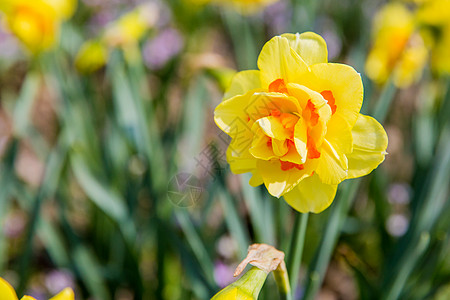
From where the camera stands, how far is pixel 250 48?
65.1 inches

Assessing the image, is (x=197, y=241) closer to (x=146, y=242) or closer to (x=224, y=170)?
(x=224, y=170)

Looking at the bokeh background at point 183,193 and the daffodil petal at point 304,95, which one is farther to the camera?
the bokeh background at point 183,193

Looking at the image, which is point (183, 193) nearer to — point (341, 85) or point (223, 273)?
point (223, 273)

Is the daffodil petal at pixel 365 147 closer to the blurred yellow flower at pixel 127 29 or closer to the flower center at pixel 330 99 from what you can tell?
the flower center at pixel 330 99

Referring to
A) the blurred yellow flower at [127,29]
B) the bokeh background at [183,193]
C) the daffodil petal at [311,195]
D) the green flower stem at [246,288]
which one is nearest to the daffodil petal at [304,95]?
the daffodil petal at [311,195]

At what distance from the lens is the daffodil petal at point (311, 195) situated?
0.57 meters

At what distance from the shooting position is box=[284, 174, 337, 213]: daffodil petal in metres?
0.57

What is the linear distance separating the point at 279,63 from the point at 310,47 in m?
0.06

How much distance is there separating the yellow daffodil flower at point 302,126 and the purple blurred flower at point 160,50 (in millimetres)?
1614

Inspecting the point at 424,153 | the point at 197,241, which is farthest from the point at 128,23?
the point at 424,153

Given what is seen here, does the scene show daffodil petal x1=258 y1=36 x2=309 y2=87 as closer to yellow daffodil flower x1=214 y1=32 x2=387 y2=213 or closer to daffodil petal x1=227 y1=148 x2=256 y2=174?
yellow daffodil flower x1=214 y1=32 x2=387 y2=213

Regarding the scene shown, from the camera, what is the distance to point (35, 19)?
4.40 feet

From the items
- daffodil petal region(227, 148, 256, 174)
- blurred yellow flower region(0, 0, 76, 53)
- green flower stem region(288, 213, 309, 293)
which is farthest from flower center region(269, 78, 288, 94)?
blurred yellow flower region(0, 0, 76, 53)

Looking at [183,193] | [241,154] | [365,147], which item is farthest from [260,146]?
[183,193]
